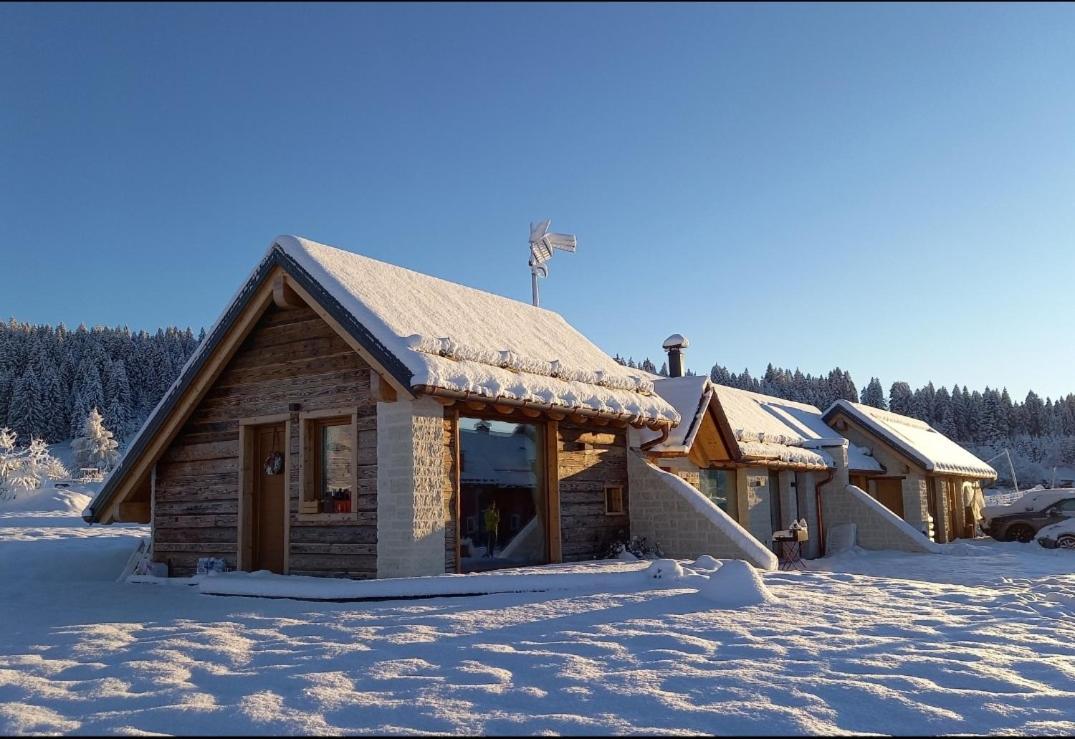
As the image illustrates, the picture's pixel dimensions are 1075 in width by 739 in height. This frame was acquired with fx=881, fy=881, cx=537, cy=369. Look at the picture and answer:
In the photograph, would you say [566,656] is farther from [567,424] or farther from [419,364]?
[567,424]

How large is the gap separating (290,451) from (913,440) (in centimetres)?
2195

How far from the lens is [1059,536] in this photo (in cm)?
2200

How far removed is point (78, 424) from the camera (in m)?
79.8

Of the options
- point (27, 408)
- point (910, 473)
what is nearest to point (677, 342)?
point (910, 473)

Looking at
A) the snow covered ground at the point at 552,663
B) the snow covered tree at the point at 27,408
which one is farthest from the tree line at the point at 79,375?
the snow covered ground at the point at 552,663

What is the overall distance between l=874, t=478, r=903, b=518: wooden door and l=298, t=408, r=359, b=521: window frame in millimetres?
20451

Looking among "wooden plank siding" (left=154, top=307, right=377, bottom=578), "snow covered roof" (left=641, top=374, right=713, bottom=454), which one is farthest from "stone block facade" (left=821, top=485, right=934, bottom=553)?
"wooden plank siding" (left=154, top=307, right=377, bottom=578)

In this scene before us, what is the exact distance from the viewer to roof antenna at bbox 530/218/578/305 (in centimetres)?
1992

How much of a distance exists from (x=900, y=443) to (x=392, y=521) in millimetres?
19854

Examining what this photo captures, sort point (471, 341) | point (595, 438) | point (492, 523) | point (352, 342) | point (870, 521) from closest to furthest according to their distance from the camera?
1. point (352, 342)
2. point (471, 341)
3. point (595, 438)
4. point (492, 523)
5. point (870, 521)

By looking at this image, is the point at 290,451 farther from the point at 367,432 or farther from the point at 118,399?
the point at 118,399

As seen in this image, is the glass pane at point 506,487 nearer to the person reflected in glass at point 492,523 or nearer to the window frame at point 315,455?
the person reflected in glass at point 492,523

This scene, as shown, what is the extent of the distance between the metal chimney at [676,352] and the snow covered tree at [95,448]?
52.8 metres

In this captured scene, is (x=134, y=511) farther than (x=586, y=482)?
Yes
